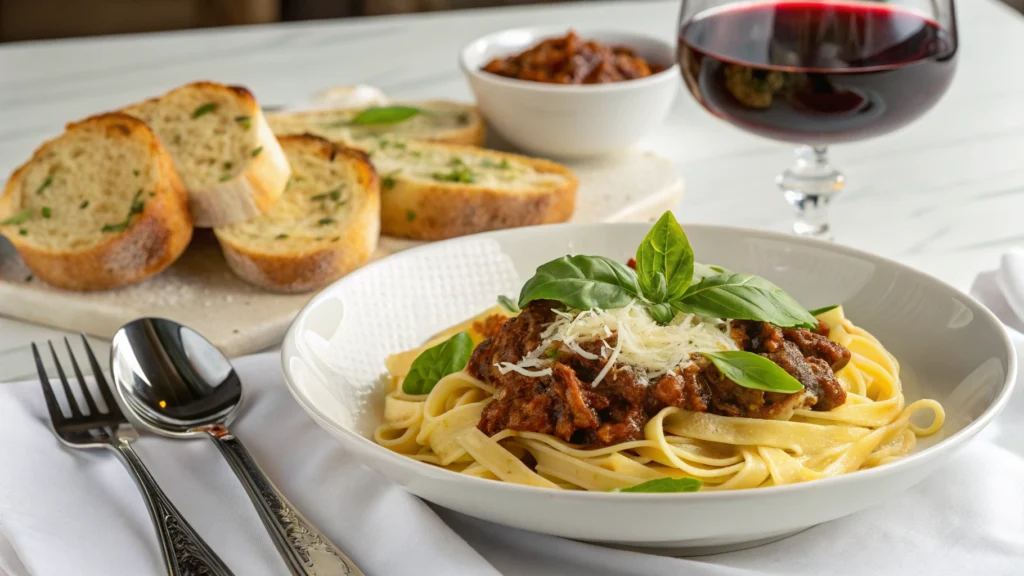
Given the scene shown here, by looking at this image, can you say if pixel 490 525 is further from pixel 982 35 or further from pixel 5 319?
pixel 982 35

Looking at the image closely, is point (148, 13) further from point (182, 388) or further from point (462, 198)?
point (182, 388)

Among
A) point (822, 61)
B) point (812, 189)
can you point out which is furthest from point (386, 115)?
point (822, 61)

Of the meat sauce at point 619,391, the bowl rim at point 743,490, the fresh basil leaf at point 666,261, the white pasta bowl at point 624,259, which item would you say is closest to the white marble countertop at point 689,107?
the white pasta bowl at point 624,259

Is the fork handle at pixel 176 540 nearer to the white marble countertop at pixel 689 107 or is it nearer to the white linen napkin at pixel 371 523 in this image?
the white linen napkin at pixel 371 523

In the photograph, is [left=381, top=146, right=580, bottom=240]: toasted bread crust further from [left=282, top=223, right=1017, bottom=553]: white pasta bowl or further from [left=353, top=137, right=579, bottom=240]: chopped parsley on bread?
[left=282, top=223, right=1017, bottom=553]: white pasta bowl

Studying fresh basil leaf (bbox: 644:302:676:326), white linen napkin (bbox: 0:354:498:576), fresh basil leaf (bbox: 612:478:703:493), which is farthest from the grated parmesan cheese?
white linen napkin (bbox: 0:354:498:576)

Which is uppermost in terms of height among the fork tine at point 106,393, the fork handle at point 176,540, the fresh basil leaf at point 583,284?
the fresh basil leaf at point 583,284

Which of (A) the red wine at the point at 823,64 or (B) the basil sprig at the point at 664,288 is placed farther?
(A) the red wine at the point at 823,64
